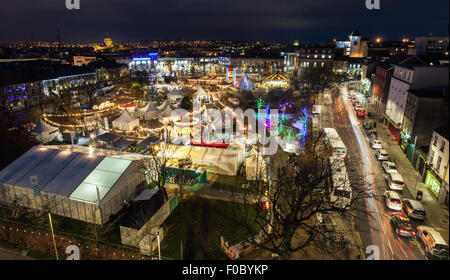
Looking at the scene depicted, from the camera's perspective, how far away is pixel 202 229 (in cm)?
1203

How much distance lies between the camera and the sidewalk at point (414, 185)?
40.4ft

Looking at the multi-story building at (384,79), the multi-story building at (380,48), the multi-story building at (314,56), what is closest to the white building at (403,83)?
the multi-story building at (384,79)

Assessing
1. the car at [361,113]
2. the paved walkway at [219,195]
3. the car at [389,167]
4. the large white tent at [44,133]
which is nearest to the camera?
the paved walkway at [219,195]

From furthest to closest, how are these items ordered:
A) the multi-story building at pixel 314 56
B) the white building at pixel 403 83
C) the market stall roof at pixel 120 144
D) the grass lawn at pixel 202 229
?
the multi-story building at pixel 314 56 → the market stall roof at pixel 120 144 → the white building at pixel 403 83 → the grass lawn at pixel 202 229

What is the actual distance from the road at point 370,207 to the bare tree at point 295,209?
68 centimetres

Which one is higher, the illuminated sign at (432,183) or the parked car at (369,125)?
the parked car at (369,125)

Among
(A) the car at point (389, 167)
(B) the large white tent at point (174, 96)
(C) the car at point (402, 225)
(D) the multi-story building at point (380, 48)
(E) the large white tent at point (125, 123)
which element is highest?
(D) the multi-story building at point (380, 48)

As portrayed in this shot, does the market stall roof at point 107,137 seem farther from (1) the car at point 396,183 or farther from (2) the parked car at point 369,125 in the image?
(2) the parked car at point 369,125

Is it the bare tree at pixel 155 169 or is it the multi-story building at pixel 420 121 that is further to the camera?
the multi-story building at pixel 420 121

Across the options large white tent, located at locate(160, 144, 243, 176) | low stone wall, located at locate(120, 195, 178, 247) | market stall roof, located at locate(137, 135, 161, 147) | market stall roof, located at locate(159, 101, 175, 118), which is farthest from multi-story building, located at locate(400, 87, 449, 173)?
market stall roof, located at locate(159, 101, 175, 118)

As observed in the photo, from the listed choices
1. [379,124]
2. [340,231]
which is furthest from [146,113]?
[379,124]

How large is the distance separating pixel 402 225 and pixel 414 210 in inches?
67.4

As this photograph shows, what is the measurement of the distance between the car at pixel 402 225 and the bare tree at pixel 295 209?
5.93ft

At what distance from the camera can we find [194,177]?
15867 mm
